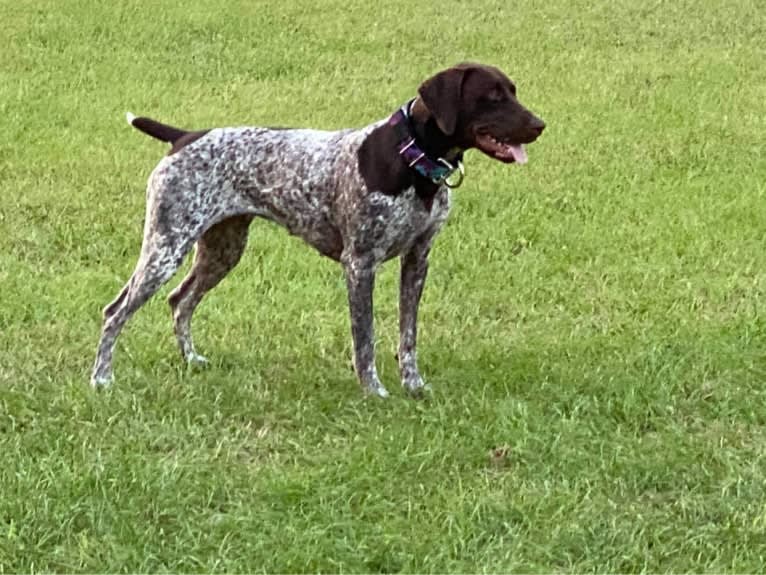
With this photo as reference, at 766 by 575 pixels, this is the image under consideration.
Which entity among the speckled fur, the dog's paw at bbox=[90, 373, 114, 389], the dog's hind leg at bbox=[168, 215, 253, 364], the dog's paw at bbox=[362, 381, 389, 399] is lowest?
the dog's paw at bbox=[90, 373, 114, 389]

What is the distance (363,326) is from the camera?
5.58 meters

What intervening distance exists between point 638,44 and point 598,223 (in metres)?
6.92

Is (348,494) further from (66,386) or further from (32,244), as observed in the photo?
(32,244)

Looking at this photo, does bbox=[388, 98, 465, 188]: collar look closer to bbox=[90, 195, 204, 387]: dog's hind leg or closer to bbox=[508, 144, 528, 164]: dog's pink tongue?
bbox=[508, 144, 528, 164]: dog's pink tongue

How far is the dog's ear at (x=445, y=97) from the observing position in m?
5.12

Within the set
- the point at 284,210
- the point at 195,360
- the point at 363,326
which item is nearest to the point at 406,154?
the point at 284,210

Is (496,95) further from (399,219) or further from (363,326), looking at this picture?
(363,326)

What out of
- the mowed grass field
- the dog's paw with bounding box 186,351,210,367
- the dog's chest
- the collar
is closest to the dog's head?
the collar

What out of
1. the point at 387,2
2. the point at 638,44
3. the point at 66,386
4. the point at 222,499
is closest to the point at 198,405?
the point at 66,386

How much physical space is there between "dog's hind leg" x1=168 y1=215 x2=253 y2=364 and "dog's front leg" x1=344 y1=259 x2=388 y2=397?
29.7 inches

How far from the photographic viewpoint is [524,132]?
5.16 metres

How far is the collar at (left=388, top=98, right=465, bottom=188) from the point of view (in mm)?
5238

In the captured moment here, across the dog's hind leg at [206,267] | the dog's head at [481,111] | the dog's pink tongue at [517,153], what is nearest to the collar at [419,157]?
the dog's head at [481,111]

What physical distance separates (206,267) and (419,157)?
4.58 ft
